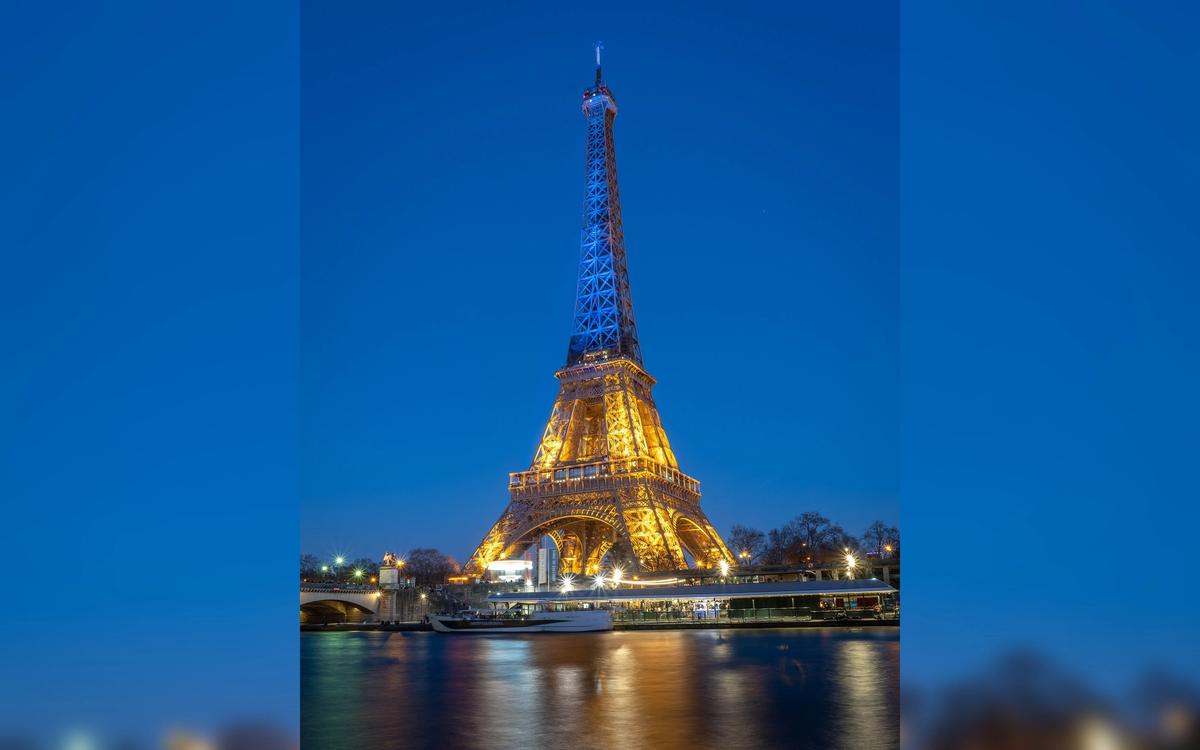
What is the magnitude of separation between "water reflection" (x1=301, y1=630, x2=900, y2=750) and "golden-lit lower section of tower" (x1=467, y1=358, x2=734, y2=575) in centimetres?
1300

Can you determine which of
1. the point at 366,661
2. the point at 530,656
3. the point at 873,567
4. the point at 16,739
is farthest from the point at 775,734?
the point at 873,567

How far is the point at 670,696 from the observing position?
7.42 meters

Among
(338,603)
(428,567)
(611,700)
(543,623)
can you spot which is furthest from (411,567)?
(611,700)

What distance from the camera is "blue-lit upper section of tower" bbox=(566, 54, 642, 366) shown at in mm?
32031

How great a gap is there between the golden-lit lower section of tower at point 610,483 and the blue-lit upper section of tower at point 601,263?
1.47 m

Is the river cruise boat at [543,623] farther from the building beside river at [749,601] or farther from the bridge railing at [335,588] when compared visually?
the bridge railing at [335,588]

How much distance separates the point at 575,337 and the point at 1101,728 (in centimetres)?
2949

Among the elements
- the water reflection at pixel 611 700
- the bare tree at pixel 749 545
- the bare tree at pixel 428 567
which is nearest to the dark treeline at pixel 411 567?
the bare tree at pixel 428 567

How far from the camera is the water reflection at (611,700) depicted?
5.43 meters

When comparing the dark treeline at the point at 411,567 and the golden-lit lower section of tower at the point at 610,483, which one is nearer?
the golden-lit lower section of tower at the point at 610,483

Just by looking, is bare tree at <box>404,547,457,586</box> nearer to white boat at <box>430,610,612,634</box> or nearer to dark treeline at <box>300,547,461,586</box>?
dark treeline at <box>300,547,461,586</box>

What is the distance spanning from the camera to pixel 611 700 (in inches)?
282

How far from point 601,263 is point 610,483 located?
10435 millimetres

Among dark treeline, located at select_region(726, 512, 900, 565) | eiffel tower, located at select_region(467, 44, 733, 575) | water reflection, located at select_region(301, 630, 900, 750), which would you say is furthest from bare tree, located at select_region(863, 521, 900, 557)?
water reflection, located at select_region(301, 630, 900, 750)
